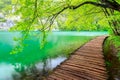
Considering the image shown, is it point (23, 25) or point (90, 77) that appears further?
point (90, 77)

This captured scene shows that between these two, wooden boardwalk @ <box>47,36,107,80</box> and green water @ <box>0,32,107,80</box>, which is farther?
green water @ <box>0,32,107,80</box>

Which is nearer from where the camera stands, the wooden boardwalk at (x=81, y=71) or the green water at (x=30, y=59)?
the wooden boardwalk at (x=81, y=71)

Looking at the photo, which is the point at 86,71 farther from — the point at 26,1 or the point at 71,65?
the point at 26,1

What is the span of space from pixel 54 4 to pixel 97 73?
14.2ft

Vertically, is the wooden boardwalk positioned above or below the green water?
above

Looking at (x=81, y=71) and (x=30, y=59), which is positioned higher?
(x=81, y=71)

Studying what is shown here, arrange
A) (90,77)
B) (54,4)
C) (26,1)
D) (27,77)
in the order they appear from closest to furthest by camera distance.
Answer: (26,1)
(90,77)
(54,4)
(27,77)

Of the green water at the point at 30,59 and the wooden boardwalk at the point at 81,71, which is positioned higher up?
the wooden boardwalk at the point at 81,71

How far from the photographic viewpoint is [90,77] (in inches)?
382

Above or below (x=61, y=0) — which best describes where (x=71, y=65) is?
below

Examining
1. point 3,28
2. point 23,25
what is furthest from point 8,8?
point 3,28

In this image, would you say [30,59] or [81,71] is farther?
[30,59]

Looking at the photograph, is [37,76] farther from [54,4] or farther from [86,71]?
[54,4]

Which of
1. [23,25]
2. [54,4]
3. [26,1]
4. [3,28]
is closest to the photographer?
[26,1]
